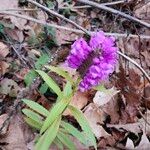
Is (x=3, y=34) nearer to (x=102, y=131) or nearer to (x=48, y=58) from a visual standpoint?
(x=48, y=58)

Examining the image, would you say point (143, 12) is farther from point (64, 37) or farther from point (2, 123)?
point (2, 123)

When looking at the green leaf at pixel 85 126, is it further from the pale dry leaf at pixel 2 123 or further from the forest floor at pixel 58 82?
the pale dry leaf at pixel 2 123

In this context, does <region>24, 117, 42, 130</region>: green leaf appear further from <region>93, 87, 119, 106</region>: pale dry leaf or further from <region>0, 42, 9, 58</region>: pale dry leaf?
<region>0, 42, 9, 58</region>: pale dry leaf

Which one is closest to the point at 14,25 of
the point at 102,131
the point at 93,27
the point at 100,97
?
the point at 93,27

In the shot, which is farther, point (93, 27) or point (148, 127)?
point (93, 27)

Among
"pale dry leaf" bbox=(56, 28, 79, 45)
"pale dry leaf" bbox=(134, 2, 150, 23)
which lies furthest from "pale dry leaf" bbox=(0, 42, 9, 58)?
"pale dry leaf" bbox=(134, 2, 150, 23)

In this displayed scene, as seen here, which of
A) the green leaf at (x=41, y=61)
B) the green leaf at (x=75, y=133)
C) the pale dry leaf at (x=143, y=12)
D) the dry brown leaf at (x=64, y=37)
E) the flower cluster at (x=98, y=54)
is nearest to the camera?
the flower cluster at (x=98, y=54)

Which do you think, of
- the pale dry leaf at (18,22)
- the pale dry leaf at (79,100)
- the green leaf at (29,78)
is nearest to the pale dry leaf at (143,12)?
the pale dry leaf at (18,22)
